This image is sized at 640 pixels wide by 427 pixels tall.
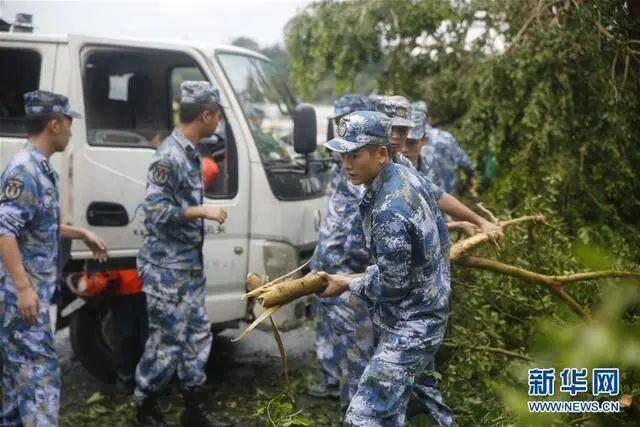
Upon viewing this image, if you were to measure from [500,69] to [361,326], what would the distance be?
9.05ft

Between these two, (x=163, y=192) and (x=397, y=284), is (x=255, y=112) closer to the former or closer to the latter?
(x=163, y=192)

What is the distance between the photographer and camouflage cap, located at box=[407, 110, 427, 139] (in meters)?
4.98

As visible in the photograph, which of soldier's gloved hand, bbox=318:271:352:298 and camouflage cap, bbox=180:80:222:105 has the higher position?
camouflage cap, bbox=180:80:222:105

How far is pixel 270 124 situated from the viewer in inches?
239

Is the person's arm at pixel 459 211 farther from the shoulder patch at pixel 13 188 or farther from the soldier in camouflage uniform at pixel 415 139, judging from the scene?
the shoulder patch at pixel 13 188

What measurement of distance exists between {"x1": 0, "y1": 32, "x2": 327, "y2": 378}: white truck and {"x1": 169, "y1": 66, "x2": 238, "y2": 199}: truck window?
11 mm

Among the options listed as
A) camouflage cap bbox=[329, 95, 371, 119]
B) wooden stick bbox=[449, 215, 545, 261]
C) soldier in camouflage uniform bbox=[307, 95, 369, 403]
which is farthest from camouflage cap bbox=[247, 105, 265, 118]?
wooden stick bbox=[449, 215, 545, 261]

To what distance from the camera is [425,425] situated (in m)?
3.76

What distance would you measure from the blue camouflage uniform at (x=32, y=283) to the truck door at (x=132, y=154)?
3.07 feet

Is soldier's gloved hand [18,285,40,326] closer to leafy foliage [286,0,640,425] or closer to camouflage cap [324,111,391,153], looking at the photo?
camouflage cap [324,111,391,153]

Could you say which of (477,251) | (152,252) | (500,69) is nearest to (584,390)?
(477,251)

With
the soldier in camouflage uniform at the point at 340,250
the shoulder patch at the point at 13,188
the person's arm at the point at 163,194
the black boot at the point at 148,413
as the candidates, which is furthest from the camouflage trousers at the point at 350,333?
the shoulder patch at the point at 13,188

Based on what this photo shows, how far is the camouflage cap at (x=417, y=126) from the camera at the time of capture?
4.98 m

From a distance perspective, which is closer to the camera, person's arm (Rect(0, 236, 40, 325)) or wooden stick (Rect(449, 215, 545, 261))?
person's arm (Rect(0, 236, 40, 325))
